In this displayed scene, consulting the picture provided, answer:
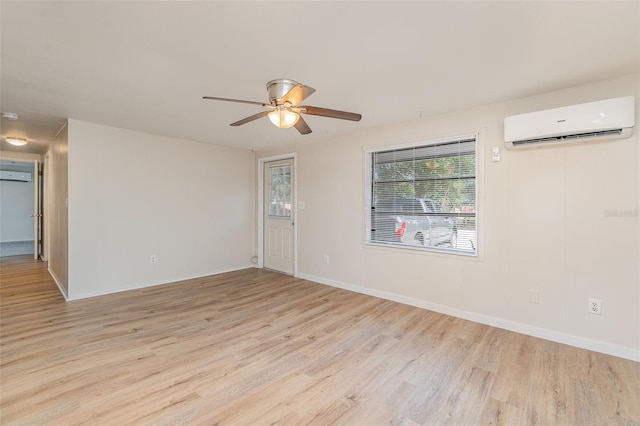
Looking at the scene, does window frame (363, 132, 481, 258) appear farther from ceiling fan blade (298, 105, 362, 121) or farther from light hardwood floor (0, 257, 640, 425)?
ceiling fan blade (298, 105, 362, 121)

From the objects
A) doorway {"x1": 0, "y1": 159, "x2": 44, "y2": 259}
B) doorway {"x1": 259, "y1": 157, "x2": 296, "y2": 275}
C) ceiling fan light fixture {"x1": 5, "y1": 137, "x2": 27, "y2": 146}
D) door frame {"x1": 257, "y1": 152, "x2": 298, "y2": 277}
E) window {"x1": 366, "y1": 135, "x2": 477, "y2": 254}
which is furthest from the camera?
doorway {"x1": 0, "y1": 159, "x2": 44, "y2": 259}

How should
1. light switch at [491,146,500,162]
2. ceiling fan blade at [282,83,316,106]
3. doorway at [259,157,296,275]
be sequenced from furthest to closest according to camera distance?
doorway at [259,157,296,275], light switch at [491,146,500,162], ceiling fan blade at [282,83,316,106]

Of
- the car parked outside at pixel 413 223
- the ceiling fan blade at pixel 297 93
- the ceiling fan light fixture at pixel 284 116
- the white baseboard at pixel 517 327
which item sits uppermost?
the ceiling fan blade at pixel 297 93

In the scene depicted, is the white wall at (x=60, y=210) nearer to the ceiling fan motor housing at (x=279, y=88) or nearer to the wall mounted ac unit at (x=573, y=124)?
the ceiling fan motor housing at (x=279, y=88)

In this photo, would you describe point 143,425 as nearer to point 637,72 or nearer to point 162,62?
point 162,62

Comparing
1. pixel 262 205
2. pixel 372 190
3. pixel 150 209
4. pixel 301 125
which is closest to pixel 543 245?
pixel 372 190

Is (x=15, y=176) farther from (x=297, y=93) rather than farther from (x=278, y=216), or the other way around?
(x=297, y=93)

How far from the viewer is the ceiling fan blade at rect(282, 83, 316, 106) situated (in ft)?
6.61

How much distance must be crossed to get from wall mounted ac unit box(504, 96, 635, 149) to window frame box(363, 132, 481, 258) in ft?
1.43

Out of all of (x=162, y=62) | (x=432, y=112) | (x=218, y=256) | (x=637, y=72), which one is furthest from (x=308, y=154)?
(x=637, y=72)

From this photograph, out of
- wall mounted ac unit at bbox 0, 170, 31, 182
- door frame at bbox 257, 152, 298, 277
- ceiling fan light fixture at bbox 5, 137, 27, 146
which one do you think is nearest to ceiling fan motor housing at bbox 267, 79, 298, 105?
door frame at bbox 257, 152, 298, 277

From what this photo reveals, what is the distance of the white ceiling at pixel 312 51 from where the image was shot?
5.14 ft

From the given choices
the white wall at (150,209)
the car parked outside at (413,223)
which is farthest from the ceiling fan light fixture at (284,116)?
the white wall at (150,209)

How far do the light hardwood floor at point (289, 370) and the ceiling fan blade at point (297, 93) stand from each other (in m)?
2.08
